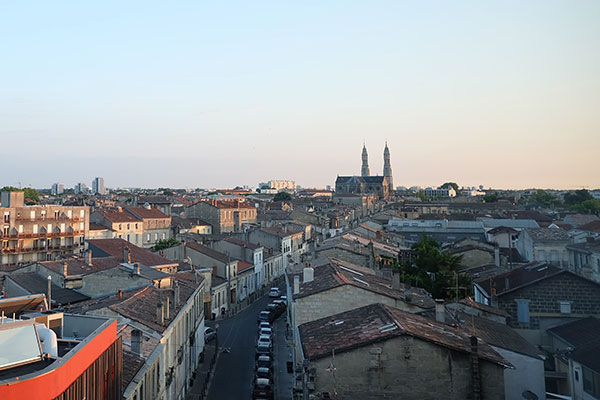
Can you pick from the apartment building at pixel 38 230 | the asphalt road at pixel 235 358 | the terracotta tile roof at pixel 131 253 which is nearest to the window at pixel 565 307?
the asphalt road at pixel 235 358

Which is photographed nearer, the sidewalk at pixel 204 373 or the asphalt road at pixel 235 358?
the sidewalk at pixel 204 373

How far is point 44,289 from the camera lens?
2705 cm

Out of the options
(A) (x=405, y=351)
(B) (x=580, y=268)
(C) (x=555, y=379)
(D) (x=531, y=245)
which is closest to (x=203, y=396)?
(A) (x=405, y=351)

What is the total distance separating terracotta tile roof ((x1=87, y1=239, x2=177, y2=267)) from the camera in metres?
34.5

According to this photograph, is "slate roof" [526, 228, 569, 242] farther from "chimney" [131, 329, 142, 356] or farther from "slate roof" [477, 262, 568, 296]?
"chimney" [131, 329, 142, 356]

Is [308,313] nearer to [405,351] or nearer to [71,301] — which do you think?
[405,351]

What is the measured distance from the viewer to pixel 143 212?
74438mm

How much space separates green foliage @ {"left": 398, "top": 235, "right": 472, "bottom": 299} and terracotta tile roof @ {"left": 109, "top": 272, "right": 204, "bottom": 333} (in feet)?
52.4

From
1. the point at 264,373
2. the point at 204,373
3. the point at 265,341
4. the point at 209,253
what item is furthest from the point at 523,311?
the point at 209,253

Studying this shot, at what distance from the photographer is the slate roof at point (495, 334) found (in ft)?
64.2

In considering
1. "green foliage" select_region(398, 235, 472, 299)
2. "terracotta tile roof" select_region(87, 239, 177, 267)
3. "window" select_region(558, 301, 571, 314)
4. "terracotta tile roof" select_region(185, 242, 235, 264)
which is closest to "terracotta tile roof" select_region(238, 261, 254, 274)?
"terracotta tile roof" select_region(185, 242, 235, 264)

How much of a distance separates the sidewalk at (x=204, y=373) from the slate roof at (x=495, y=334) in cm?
1355

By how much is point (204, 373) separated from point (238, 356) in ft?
12.1

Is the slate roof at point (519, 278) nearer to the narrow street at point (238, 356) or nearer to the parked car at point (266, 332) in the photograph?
the narrow street at point (238, 356)
